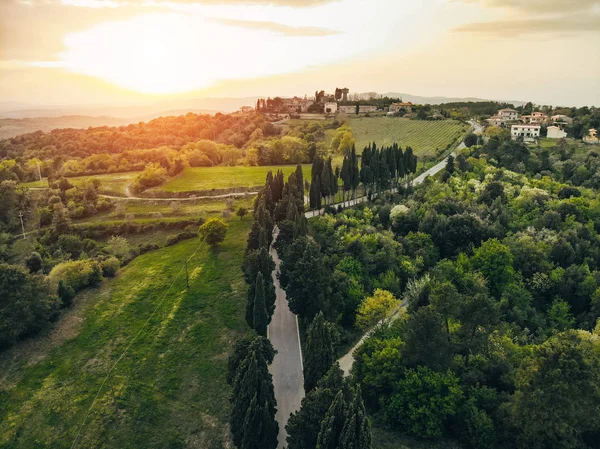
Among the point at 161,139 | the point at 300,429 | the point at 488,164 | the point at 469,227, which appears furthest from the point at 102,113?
the point at 300,429

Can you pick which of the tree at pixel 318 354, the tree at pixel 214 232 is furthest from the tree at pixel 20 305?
the tree at pixel 318 354

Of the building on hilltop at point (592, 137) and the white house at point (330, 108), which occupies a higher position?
the white house at point (330, 108)

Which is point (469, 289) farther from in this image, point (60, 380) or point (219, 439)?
point (60, 380)

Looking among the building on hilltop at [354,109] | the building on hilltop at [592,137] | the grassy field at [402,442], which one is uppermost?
the building on hilltop at [354,109]

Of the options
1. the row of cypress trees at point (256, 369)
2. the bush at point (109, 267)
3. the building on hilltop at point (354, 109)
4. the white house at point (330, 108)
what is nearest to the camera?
the row of cypress trees at point (256, 369)

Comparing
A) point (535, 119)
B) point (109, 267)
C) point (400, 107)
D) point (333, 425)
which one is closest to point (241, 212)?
point (109, 267)

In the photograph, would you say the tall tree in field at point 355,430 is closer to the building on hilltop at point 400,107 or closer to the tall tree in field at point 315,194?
the tall tree in field at point 315,194
